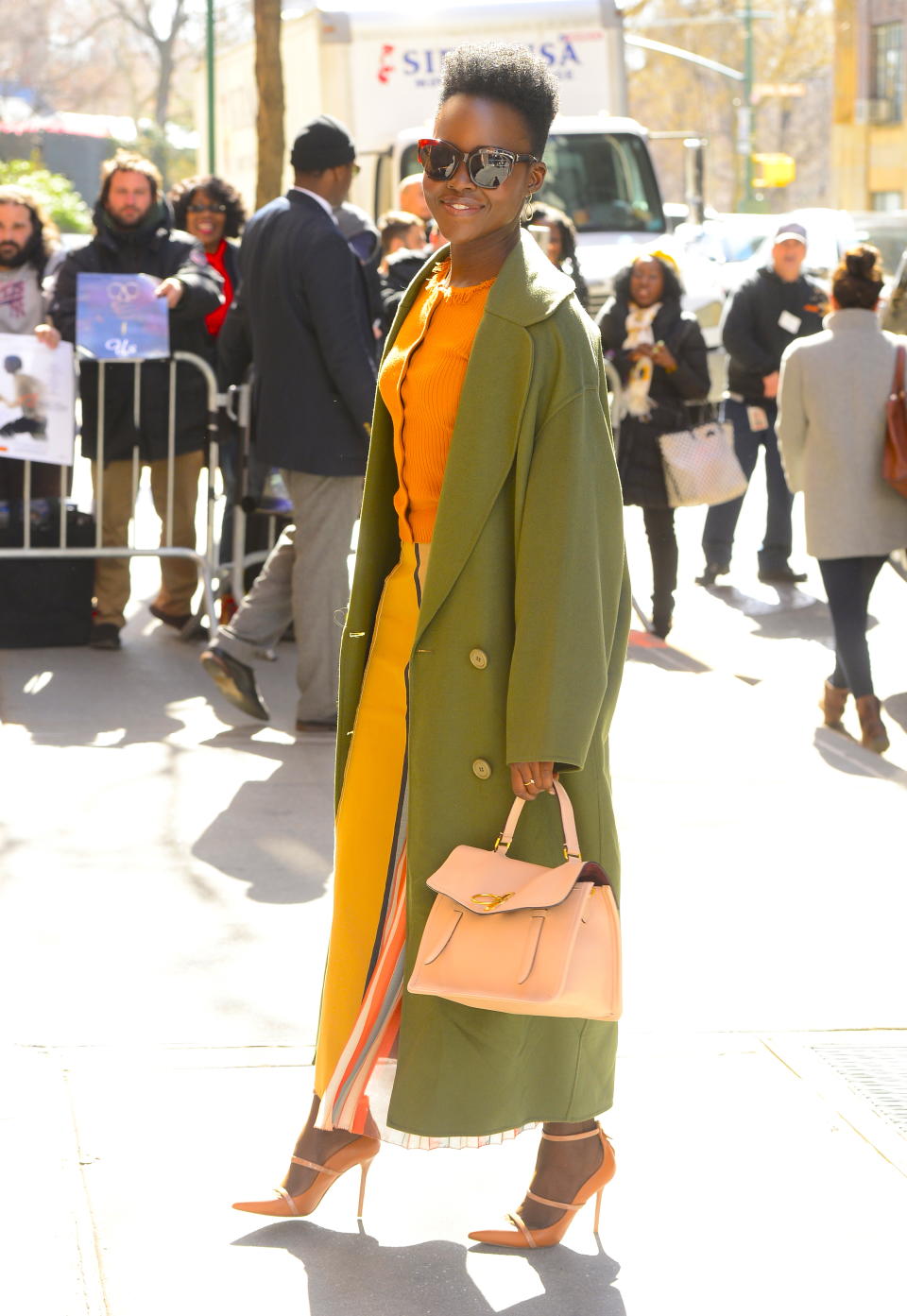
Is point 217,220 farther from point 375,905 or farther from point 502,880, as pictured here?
point 502,880

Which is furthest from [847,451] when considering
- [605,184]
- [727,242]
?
[727,242]

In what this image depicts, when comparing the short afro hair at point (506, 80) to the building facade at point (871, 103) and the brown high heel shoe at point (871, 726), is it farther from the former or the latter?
the building facade at point (871, 103)

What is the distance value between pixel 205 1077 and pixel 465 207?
6.40 ft

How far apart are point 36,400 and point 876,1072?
525 centimetres

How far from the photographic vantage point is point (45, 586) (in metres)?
8.39

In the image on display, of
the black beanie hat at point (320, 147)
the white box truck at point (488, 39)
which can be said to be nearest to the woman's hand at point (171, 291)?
the black beanie hat at point (320, 147)

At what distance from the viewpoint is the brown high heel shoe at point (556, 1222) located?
333 cm

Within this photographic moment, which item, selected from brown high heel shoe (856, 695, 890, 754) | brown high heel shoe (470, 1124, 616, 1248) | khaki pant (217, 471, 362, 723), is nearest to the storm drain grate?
brown high heel shoe (470, 1124, 616, 1248)

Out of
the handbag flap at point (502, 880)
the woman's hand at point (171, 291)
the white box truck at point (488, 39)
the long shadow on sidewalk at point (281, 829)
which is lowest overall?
the long shadow on sidewalk at point (281, 829)

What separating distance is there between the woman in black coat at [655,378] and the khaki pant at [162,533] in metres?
2.19

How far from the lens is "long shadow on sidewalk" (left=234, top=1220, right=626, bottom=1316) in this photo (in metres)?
3.15

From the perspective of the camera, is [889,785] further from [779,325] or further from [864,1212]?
[779,325]

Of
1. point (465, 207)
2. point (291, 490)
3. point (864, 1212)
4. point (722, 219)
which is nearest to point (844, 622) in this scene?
point (291, 490)

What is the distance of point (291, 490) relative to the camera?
23.4 ft
